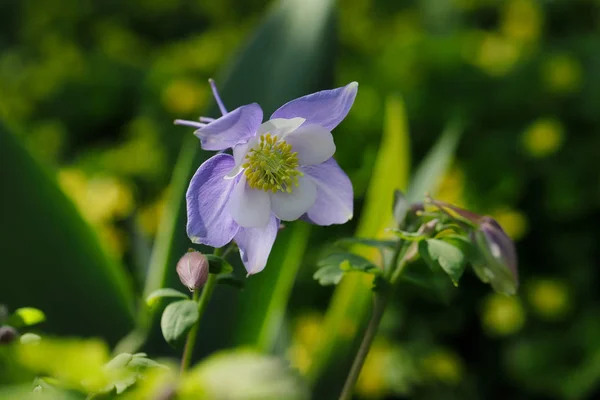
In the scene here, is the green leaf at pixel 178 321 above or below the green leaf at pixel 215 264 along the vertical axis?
below

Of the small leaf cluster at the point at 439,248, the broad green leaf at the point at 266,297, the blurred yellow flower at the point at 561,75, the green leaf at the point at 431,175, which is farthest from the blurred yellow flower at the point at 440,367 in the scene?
the small leaf cluster at the point at 439,248

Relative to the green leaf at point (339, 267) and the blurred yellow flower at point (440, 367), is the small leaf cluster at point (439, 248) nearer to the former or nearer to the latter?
the green leaf at point (339, 267)

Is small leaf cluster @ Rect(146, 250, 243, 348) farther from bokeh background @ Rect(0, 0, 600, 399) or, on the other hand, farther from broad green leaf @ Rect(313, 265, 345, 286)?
bokeh background @ Rect(0, 0, 600, 399)

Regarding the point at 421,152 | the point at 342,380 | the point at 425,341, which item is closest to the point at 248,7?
the point at 421,152

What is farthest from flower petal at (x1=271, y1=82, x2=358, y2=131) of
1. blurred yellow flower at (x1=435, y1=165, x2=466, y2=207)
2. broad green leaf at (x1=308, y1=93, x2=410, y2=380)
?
blurred yellow flower at (x1=435, y1=165, x2=466, y2=207)

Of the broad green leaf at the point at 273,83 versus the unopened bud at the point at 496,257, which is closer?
the unopened bud at the point at 496,257

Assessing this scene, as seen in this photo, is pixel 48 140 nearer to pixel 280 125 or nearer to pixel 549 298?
pixel 549 298

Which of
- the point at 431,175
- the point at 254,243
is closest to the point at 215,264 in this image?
the point at 254,243
